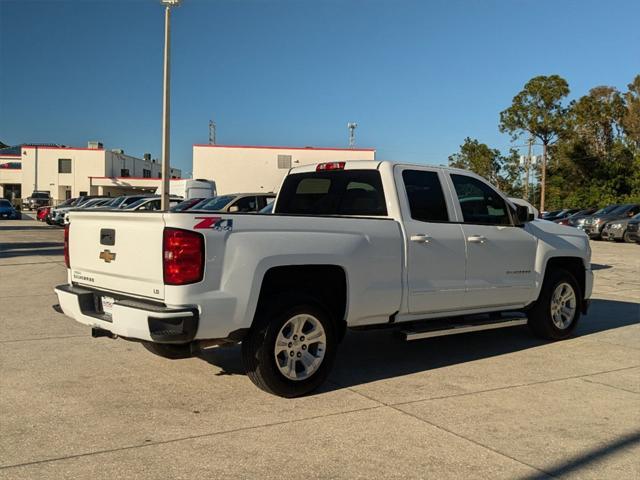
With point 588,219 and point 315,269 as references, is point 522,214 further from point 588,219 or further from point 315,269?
point 588,219

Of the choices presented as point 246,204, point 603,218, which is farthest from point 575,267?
point 603,218

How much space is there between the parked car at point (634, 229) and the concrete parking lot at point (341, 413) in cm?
2069

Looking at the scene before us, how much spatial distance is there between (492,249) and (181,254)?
3.48 meters

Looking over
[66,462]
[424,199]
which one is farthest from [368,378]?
[66,462]

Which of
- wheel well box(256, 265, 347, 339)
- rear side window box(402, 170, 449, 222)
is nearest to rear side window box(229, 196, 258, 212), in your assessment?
rear side window box(402, 170, 449, 222)

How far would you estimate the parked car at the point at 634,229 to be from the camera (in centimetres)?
2586

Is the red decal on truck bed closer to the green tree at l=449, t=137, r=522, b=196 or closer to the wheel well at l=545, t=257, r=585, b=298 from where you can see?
the wheel well at l=545, t=257, r=585, b=298

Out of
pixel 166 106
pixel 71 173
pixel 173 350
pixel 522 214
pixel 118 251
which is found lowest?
pixel 173 350

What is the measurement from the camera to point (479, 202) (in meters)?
6.72

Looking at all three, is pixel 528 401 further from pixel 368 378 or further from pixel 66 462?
pixel 66 462

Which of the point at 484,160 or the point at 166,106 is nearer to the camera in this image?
the point at 166,106

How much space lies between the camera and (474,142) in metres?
60.2

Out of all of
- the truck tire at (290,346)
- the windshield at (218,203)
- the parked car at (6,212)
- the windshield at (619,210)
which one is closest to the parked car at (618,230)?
the windshield at (619,210)

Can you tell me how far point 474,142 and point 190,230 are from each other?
58702 mm
